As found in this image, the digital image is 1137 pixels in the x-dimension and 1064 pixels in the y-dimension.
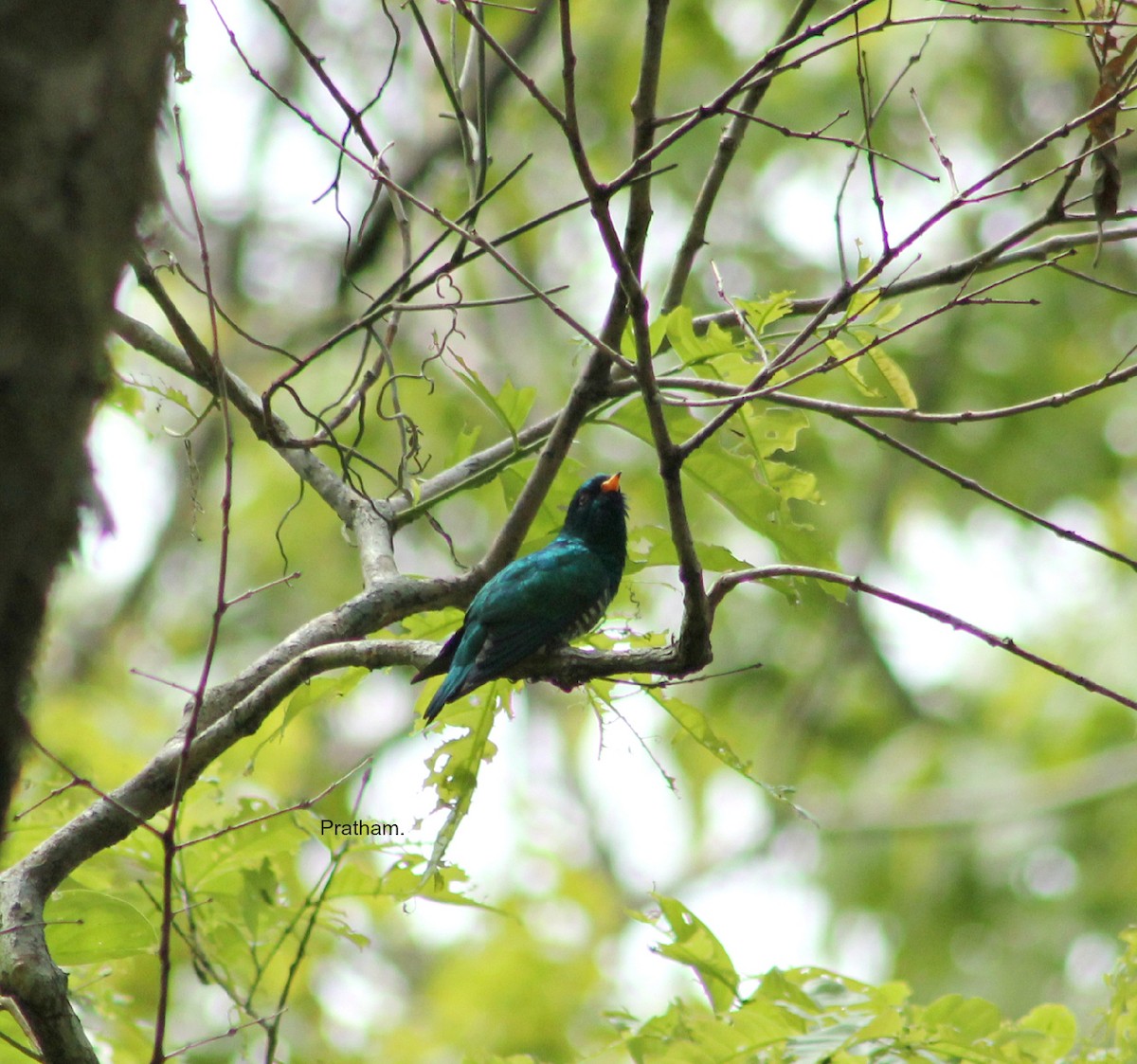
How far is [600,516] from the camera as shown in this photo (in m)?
5.11

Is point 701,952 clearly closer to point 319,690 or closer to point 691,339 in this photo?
point 319,690

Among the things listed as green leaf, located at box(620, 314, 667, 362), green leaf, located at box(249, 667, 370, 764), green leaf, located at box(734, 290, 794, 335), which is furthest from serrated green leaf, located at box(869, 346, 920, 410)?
green leaf, located at box(249, 667, 370, 764)

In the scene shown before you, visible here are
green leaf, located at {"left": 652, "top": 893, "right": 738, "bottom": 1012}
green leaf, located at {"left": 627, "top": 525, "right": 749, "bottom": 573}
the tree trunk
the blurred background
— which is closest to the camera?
the tree trunk

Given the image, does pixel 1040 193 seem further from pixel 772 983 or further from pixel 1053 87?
pixel 772 983

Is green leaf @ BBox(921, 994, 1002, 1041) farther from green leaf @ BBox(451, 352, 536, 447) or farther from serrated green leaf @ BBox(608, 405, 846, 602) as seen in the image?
green leaf @ BBox(451, 352, 536, 447)

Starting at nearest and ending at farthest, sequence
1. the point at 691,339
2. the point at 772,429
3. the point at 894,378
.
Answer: the point at 894,378, the point at 691,339, the point at 772,429

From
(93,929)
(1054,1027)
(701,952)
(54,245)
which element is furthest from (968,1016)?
(54,245)

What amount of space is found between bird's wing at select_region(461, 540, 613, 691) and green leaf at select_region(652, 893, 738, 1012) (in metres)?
0.82

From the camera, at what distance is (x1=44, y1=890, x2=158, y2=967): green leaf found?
296cm

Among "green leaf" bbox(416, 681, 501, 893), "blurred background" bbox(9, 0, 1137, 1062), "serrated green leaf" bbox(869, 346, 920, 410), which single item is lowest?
"green leaf" bbox(416, 681, 501, 893)

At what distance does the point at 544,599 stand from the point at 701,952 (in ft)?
4.44

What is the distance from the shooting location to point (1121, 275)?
34.2ft

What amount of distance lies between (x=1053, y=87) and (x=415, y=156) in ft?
19.7

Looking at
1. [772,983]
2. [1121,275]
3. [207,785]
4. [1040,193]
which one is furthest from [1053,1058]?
[1040,193]
